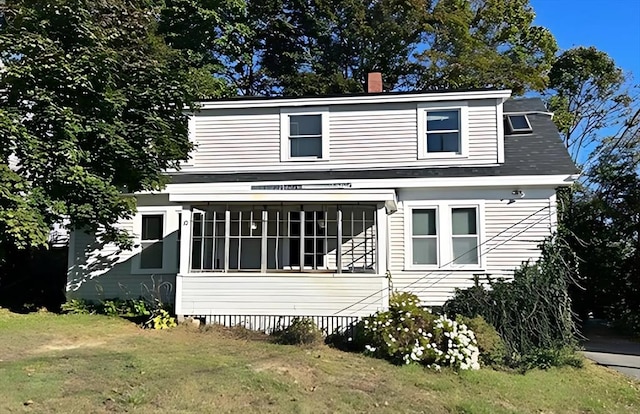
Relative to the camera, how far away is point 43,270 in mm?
17922

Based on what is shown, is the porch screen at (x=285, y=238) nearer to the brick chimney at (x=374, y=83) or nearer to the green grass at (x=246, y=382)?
the green grass at (x=246, y=382)

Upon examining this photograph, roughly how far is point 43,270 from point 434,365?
44.7 feet

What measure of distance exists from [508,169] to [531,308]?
3.59m

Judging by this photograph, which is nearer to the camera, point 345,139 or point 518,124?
point 345,139

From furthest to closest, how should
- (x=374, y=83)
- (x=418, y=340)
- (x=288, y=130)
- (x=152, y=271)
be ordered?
(x=374, y=83), (x=288, y=130), (x=152, y=271), (x=418, y=340)

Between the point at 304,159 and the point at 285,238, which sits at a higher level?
the point at 304,159

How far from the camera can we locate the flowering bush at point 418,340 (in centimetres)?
959

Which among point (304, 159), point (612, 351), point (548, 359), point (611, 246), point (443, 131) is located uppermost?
point (443, 131)

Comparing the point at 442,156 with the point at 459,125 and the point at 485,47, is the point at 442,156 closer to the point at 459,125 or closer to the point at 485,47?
the point at 459,125

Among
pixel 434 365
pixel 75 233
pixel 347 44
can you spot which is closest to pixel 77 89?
pixel 75 233

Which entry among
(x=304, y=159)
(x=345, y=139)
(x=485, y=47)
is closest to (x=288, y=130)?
(x=304, y=159)

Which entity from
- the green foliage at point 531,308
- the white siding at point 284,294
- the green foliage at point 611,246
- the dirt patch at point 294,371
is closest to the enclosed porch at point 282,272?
the white siding at point 284,294

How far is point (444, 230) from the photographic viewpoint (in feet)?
43.4

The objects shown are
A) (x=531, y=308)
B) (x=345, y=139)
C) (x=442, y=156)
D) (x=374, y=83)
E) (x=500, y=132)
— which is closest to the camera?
(x=531, y=308)
